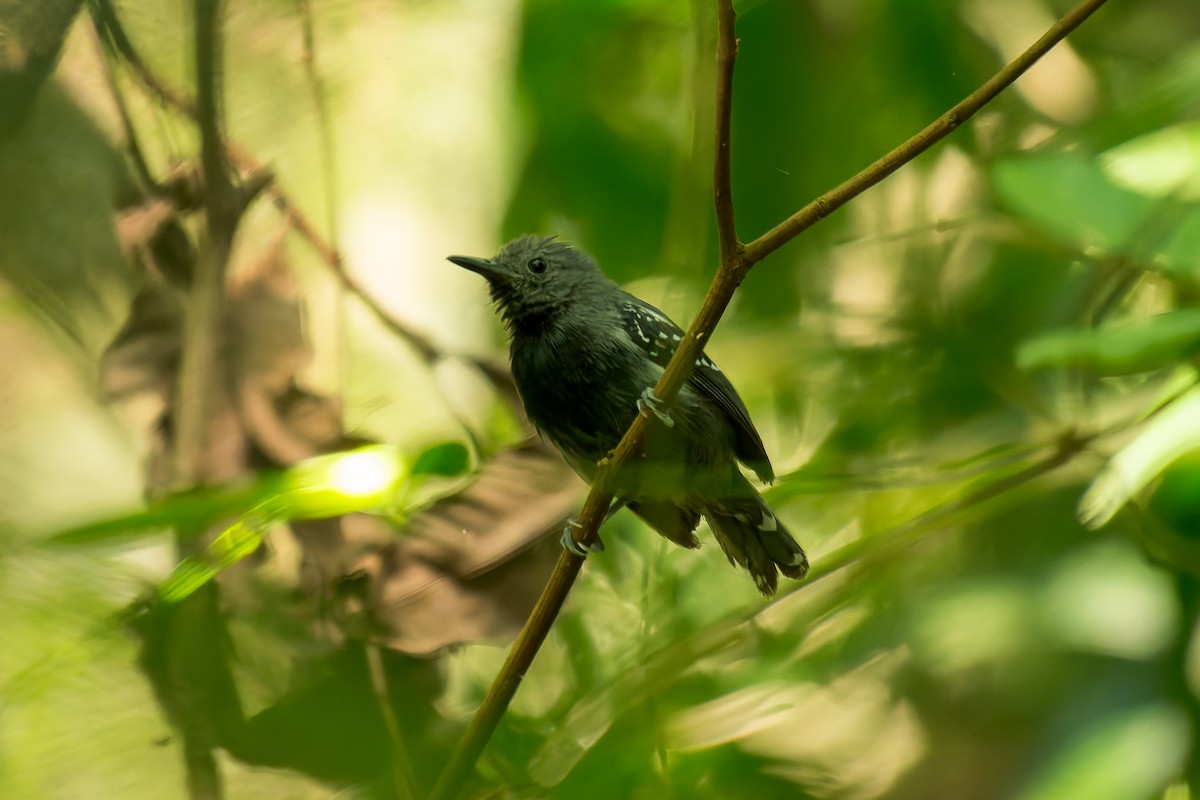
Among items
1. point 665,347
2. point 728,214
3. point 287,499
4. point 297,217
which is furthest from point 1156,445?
point 297,217

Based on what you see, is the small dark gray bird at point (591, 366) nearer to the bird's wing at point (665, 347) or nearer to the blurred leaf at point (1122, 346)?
the bird's wing at point (665, 347)

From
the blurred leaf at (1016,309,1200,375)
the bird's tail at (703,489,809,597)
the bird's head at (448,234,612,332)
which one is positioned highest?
the blurred leaf at (1016,309,1200,375)

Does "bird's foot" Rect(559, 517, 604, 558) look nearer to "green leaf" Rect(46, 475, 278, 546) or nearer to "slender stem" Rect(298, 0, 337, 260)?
"green leaf" Rect(46, 475, 278, 546)

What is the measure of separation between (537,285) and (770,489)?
4.47 ft

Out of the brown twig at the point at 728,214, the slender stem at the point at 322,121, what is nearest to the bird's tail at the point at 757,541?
the brown twig at the point at 728,214

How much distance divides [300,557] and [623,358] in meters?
1.06

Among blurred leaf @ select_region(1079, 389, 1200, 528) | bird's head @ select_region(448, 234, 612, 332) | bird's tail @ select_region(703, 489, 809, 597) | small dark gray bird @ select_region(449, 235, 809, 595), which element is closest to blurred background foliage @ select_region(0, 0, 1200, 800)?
blurred leaf @ select_region(1079, 389, 1200, 528)

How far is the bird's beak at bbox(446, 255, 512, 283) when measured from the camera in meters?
2.31

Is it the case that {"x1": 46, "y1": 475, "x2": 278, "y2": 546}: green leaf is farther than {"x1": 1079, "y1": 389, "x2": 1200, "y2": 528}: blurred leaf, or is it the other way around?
{"x1": 1079, "y1": 389, "x2": 1200, "y2": 528}: blurred leaf

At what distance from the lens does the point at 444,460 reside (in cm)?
144

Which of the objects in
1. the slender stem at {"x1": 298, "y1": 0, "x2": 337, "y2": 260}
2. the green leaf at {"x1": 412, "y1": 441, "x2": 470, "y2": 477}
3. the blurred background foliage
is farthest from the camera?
the slender stem at {"x1": 298, "y1": 0, "x2": 337, "y2": 260}

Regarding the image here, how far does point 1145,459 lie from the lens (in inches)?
46.6

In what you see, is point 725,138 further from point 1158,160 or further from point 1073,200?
point 1158,160

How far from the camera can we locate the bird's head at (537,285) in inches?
96.7
